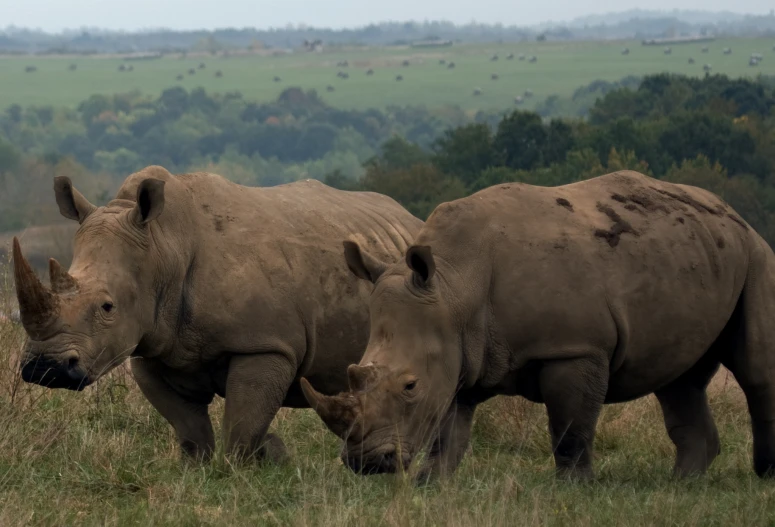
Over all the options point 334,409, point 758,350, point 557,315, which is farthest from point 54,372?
point 758,350

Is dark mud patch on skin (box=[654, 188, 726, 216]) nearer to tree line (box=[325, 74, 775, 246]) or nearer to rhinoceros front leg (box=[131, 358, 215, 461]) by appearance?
rhinoceros front leg (box=[131, 358, 215, 461])

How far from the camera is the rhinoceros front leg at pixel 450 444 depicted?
24.9 feet

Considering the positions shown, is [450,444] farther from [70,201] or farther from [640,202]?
[70,201]

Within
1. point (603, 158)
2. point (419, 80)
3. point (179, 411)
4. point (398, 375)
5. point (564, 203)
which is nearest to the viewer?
point (398, 375)

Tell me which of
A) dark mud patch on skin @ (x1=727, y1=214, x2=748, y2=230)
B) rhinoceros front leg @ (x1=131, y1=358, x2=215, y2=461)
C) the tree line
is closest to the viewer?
rhinoceros front leg @ (x1=131, y1=358, x2=215, y2=461)

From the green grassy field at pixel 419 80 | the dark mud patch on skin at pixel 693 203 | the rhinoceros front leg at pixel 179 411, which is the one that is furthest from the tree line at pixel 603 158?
the green grassy field at pixel 419 80

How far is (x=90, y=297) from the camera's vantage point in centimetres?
745

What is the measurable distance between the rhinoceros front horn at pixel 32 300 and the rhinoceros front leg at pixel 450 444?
1876 millimetres

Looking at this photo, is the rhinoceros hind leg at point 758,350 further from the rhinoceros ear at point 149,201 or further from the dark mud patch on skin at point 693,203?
the rhinoceros ear at point 149,201

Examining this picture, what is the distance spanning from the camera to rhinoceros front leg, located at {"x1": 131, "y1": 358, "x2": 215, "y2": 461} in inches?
324

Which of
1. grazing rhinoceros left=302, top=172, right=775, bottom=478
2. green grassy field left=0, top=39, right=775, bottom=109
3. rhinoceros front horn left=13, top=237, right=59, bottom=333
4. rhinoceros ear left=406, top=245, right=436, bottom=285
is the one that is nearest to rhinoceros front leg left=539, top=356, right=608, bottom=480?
grazing rhinoceros left=302, top=172, right=775, bottom=478

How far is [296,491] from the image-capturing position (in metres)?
7.04

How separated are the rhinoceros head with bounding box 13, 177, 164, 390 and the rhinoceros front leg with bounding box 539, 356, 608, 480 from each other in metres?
1.98

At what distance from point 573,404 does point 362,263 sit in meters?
1.19
